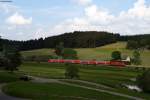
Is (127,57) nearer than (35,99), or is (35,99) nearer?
(35,99)

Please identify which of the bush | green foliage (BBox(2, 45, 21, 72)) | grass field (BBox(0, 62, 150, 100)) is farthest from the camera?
green foliage (BBox(2, 45, 21, 72))

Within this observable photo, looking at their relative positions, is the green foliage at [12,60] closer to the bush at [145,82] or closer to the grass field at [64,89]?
the grass field at [64,89]

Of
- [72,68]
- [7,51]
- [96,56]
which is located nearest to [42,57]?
[96,56]

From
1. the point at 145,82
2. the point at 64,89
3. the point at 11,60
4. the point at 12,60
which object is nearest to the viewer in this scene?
the point at 64,89

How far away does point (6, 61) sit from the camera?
4053 inches

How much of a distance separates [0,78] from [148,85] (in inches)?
1024

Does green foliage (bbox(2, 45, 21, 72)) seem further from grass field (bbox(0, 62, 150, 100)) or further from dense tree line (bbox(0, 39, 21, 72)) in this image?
grass field (bbox(0, 62, 150, 100))

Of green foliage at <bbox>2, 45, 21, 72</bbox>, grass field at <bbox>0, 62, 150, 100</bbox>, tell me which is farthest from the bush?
green foliage at <bbox>2, 45, 21, 72</bbox>

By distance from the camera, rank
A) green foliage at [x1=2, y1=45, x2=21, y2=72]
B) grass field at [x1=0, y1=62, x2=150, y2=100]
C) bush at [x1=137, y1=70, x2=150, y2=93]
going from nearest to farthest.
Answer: grass field at [x1=0, y1=62, x2=150, y2=100]
bush at [x1=137, y1=70, x2=150, y2=93]
green foliage at [x1=2, y1=45, x2=21, y2=72]

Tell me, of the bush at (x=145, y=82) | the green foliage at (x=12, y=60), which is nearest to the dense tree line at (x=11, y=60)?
the green foliage at (x=12, y=60)

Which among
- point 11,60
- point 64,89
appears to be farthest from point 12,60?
point 64,89

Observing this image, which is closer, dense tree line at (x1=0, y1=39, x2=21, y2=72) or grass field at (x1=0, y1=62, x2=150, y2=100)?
grass field at (x1=0, y1=62, x2=150, y2=100)

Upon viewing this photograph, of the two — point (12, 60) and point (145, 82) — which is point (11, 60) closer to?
point (12, 60)

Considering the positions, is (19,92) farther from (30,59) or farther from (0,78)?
(30,59)
